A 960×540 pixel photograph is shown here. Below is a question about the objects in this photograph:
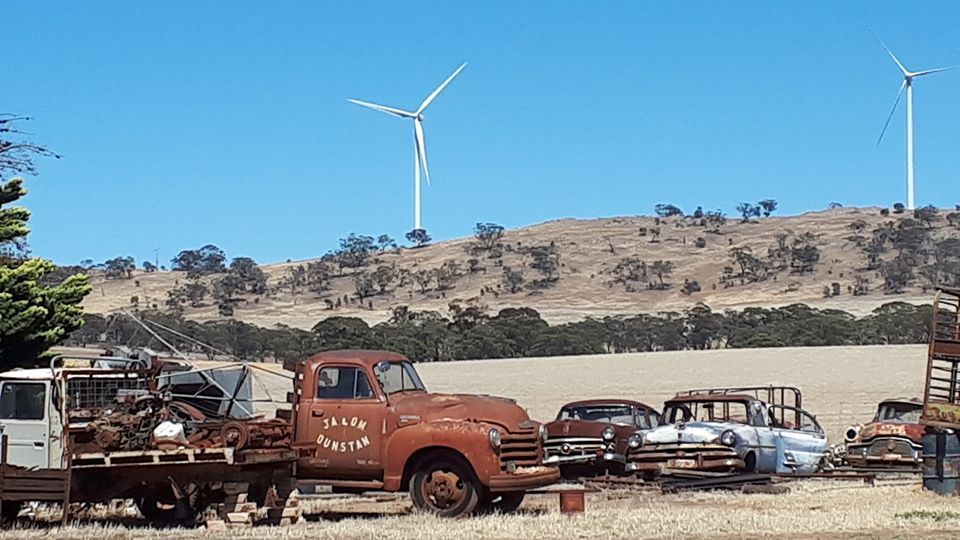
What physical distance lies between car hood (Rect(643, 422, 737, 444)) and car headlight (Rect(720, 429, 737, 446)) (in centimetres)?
8

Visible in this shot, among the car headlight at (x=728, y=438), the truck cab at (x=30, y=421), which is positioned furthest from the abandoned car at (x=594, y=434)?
the truck cab at (x=30, y=421)

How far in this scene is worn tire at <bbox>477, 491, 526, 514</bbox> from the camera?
17.6 metres

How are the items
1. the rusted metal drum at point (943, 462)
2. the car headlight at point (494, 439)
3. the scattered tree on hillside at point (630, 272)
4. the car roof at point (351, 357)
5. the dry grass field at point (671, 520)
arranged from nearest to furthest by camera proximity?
the dry grass field at point (671, 520) < the car headlight at point (494, 439) < the car roof at point (351, 357) < the rusted metal drum at point (943, 462) < the scattered tree on hillside at point (630, 272)

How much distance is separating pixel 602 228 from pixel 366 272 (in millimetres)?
28101

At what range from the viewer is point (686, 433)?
23.0 m

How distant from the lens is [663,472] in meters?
22.9

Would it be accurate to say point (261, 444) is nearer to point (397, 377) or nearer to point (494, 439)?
point (397, 377)

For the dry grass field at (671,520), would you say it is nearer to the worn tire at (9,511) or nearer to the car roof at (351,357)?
the worn tire at (9,511)

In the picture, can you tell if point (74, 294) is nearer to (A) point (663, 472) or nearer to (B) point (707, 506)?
(A) point (663, 472)

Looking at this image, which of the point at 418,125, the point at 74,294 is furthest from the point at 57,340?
the point at 418,125

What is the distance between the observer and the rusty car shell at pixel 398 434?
677 inches

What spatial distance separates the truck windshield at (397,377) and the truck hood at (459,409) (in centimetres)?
24

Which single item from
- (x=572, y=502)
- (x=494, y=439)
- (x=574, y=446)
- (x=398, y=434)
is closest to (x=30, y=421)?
(x=398, y=434)

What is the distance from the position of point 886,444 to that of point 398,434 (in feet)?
38.3
